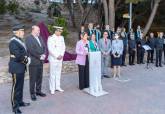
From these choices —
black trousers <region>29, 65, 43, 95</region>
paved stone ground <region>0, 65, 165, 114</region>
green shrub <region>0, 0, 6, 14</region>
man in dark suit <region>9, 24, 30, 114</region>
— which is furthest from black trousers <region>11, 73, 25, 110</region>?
green shrub <region>0, 0, 6, 14</region>

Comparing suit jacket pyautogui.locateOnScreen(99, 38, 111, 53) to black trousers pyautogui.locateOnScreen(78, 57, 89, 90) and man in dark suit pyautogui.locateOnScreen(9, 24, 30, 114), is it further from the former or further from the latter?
man in dark suit pyautogui.locateOnScreen(9, 24, 30, 114)

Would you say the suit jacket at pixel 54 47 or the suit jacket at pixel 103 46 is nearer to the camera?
the suit jacket at pixel 54 47

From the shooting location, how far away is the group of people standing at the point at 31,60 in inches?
311

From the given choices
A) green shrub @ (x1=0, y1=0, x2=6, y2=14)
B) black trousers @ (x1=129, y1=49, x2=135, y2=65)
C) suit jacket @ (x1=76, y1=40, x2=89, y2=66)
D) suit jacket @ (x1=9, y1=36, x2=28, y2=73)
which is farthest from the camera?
green shrub @ (x1=0, y1=0, x2=6, y2=14)

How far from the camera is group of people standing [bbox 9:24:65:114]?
311 inches

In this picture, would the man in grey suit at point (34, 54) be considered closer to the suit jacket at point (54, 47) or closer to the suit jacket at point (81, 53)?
the suit jacket at point (54, 47)

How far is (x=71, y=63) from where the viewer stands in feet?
43.3

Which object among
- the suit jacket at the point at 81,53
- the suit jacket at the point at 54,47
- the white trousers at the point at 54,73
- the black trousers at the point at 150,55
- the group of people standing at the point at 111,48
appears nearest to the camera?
the suit jacket at the point at 54,47

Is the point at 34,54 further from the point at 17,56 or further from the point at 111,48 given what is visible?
the point at 111,48

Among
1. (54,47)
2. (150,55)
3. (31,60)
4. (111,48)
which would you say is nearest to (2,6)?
(150,55)

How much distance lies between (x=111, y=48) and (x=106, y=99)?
10.3 ft

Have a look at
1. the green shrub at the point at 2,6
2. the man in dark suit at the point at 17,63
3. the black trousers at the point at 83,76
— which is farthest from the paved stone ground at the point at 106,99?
the green shrub at the point at 2,6

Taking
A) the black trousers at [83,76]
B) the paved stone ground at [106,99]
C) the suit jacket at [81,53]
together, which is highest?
the suit jacket at [81,53]

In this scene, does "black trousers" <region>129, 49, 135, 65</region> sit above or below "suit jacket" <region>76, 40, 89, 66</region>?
below
